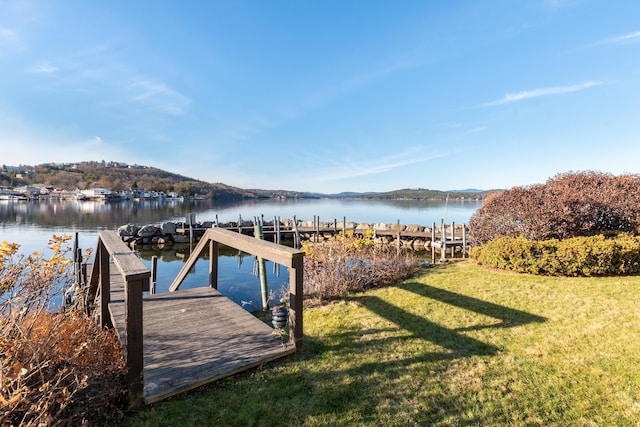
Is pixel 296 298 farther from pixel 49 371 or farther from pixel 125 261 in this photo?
pixel 49 371

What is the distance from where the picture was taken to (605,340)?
3.93 m

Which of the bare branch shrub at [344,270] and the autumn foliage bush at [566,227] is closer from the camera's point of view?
the bare branch shrub at [344,270]

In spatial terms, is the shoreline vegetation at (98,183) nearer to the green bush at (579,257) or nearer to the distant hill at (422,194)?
the distant hill at (422,194)

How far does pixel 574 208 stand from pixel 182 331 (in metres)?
10.1

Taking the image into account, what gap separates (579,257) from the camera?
6.95 m

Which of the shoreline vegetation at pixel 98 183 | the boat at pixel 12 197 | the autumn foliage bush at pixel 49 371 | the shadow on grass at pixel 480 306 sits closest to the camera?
the autumn foliage bush at pixel 49 371

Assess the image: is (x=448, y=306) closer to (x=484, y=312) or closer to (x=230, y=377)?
(x=484, y=312)

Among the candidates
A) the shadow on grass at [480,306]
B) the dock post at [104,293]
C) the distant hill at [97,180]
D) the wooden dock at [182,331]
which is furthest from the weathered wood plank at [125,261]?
the distant hill at [97,180]

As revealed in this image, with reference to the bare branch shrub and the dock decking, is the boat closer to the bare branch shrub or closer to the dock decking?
the bare branch shrub

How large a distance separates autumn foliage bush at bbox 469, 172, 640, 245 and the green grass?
3.34m

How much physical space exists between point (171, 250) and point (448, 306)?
755 inches

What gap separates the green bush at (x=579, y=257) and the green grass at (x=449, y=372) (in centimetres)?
146

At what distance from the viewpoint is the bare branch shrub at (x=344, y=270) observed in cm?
676

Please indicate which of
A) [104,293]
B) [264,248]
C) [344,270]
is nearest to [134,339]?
[264,248]
